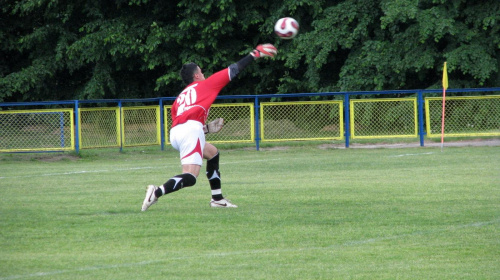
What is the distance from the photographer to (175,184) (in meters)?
9.47

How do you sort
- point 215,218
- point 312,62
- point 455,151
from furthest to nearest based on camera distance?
point 312,62 → point 455,151 → point 215,218

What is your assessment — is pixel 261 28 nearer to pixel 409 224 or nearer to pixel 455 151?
pixel 455 151

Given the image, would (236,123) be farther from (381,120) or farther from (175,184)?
(175,184)

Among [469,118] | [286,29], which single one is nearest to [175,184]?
[286,29]

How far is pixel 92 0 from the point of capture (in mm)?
36000

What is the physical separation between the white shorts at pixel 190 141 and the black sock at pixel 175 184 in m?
0.22

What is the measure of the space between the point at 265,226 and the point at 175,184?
54.6 inches

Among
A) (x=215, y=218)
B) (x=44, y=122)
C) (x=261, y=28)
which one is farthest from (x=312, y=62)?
(x=215, y=218)

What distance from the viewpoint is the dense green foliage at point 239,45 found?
30.0m

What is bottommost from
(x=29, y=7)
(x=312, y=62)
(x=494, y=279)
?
(x=494, y=279)

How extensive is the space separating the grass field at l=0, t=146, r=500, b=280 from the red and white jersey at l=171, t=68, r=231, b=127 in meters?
1.16

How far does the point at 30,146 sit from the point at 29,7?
13.3m

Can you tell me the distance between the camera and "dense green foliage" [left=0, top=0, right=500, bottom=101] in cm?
3002

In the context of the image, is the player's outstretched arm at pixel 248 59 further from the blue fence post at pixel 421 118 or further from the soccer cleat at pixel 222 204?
the blue fence post at pixel 421 118
